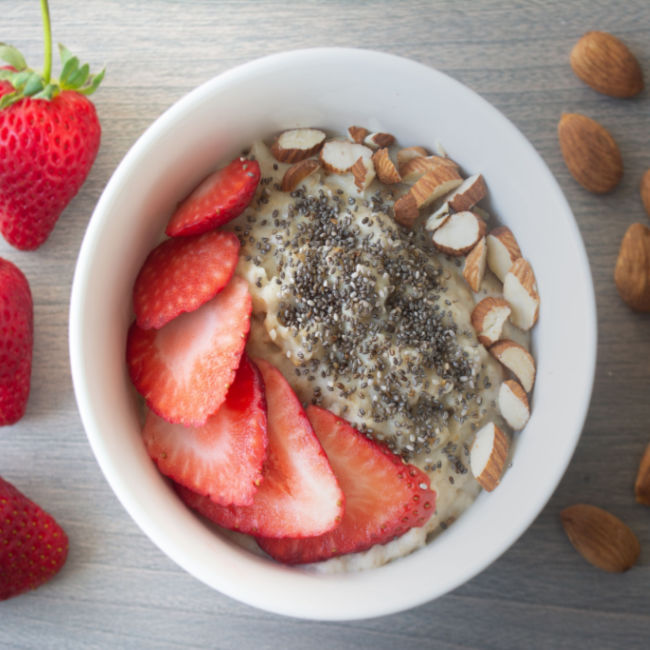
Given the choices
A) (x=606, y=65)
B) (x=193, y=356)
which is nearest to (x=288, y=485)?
(x=193, y=356)

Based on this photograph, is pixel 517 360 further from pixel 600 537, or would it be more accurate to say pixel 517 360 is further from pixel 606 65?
pixel 606 65

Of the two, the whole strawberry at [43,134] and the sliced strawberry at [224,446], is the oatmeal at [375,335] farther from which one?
the whole strawberry at [43,134]

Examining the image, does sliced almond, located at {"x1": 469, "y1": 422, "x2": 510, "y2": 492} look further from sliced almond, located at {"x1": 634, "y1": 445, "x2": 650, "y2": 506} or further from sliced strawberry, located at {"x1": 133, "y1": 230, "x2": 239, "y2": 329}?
sliced strawberry, located at {"x1": 133, "y1": 230, "x2": 239, "y2": 329}

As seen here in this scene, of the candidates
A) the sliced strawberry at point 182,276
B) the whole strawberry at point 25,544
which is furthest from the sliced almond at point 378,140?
the whole strawberry at point 25,544

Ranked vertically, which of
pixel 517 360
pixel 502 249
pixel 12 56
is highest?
pixel 12 56

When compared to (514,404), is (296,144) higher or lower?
higher

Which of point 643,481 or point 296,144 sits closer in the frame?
point 296,144
